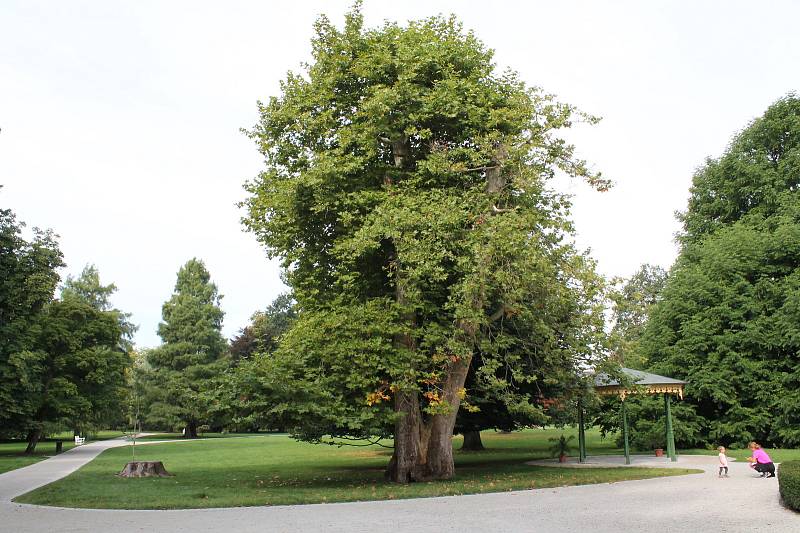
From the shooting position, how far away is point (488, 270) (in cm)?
1605

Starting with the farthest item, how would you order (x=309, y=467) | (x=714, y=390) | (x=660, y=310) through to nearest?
1. (x=660, y=310)
2. (x=714, y=390)
3. (x=309, y=467)

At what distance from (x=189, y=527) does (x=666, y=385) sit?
1815 cm

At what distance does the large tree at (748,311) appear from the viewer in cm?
2725

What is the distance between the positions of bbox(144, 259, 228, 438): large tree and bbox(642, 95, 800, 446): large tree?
126ft

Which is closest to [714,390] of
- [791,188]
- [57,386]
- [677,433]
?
[677,433]

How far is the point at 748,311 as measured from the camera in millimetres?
28531

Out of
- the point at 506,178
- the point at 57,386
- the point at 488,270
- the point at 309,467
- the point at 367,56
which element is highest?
the point at 367,56

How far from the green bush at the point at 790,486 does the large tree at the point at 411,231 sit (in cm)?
609

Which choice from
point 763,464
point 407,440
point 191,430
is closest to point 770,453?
point 763,464

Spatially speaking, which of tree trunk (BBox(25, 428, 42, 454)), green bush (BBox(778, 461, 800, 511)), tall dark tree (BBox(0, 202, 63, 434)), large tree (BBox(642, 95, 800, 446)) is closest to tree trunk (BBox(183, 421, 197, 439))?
tree trunk (BBox(25, 428, 42, 454))

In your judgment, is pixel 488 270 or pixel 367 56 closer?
pixel 488 270

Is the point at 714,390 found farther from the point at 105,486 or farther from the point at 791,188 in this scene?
the point at 105,486

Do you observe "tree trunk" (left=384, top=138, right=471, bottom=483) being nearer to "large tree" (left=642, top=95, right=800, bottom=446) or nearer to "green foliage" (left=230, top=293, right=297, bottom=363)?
"large tree" (left=642, top=95, right=800, bottom=446)

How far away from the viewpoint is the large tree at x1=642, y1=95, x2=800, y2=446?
89.4 ft
